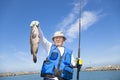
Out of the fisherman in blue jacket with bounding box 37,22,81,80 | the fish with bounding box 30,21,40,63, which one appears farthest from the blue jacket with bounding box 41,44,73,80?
the fish with bounding box 30,21,40,63

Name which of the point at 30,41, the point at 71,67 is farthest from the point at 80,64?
the point at 30,41

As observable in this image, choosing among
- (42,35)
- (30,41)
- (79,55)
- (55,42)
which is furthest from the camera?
(79,55)

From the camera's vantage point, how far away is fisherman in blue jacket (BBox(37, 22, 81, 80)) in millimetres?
4875

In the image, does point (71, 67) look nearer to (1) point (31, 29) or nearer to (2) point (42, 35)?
(2) point (42, 35)

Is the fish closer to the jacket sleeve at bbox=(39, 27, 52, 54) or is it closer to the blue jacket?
the jacket sleeve at bbox=(39, 27, 52, 54)

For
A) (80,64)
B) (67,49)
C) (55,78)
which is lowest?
(55,78)

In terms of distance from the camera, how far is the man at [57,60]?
488 cm

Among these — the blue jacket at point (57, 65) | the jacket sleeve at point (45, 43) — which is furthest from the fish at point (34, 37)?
the blue jacket at point (57, 65)

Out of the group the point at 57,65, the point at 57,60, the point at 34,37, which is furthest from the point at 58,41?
the point at 34,37

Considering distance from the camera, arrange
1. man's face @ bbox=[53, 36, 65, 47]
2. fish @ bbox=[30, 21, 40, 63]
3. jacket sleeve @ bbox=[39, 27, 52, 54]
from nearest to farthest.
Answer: fish @ bbox=[30, 21, 40, 63] → jacket sleeve @ bbox=[39, 27, 52, 54] → man's face @ bbox=[53, 36, 65, 47]

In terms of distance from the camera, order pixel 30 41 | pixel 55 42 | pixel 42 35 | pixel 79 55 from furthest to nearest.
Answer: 1. pixel 79 55
2. pixel 55 42
3. pixel 42 35
4. pixel 30 41

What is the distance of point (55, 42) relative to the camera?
5199 mm

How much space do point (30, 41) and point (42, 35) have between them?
1.29 feet

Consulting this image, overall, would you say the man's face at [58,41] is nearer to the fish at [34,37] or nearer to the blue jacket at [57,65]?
the blue jacket at [57,65]
